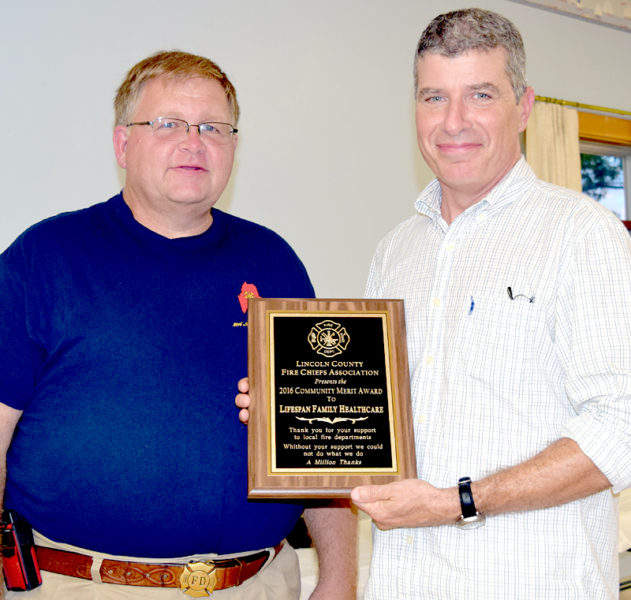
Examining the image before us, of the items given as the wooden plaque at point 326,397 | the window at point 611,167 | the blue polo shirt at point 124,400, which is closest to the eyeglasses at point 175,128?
the blue polo shirt at point 124,400

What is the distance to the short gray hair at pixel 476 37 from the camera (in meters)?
Answer: 1.81

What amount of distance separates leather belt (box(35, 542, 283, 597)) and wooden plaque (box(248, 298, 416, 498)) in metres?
0.34

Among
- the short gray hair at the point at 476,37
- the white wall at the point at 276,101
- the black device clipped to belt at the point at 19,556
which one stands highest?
the white wall at the point at 276,101

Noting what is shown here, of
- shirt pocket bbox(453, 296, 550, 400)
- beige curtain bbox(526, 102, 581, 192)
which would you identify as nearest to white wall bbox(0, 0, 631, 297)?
beige curtain bbox(526, 102, 581, 192)

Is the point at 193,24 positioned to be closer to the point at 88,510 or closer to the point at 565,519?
the point at 88,510

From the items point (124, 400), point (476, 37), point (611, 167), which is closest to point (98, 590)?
point (124, 400)

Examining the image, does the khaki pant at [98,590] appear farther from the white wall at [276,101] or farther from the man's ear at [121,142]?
the white wall at [276,101]

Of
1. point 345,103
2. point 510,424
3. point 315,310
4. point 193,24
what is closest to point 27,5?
point 193,24

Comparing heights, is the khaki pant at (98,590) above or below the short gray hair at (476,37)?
below

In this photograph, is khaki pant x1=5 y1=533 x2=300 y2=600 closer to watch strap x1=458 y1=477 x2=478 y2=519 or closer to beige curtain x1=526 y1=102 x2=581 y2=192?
watch strap x1=458 y1=477 x2=478 y2=519

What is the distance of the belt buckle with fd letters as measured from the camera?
1.89 metres

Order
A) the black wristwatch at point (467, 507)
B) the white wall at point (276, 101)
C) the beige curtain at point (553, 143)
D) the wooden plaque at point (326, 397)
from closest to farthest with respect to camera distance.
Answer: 1. the black wristwatch at point (467, 507)
2. the wooden plaque at point (326, 397)
3. the white wall at point (276, 101)
4. the beige curtain at point (553, 143)

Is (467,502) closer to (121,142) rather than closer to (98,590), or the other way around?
(98,590)

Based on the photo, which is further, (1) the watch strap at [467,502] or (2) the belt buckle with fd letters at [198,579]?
(2) the belt buckle with fd letters at [198,579]
